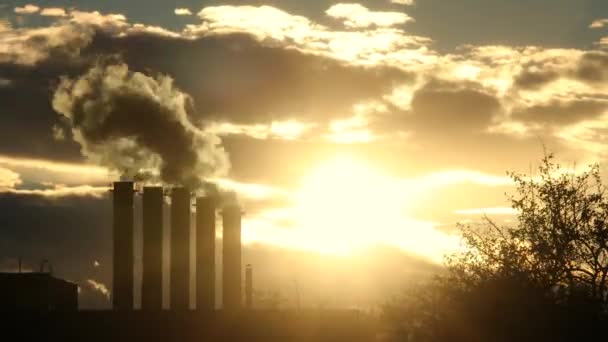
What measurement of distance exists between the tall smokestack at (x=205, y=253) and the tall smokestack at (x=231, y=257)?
43.4 inches

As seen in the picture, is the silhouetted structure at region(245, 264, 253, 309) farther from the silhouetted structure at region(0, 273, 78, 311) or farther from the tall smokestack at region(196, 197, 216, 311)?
the silhouetted structure at region(0, 273, 78, 311)

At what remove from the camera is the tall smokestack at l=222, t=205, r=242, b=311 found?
192 ft

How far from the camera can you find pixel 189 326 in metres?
45.7

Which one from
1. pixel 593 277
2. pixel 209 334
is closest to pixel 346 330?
pixel 209 334

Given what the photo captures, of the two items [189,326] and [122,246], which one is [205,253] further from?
[189,326]

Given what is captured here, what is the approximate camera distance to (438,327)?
33344 millimetres

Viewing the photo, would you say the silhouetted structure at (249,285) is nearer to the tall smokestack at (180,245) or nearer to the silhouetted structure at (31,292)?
the tall smokestack at (180,245)

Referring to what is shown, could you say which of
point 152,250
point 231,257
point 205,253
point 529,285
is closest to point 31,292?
point 152,250

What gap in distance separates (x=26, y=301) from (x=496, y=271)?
98.7 ft

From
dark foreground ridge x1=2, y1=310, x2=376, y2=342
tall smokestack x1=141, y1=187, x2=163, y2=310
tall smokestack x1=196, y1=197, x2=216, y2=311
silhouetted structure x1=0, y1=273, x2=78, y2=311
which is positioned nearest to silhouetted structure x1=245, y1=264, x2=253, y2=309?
tall smokestack x1=196, y1=197, x2=216, y2=311

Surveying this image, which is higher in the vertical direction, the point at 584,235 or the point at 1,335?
the point at 584,235

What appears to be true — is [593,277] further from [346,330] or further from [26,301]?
[26,301]

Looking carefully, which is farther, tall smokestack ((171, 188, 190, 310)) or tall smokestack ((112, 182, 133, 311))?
tall smokestack ((171, 188, 190, 310))

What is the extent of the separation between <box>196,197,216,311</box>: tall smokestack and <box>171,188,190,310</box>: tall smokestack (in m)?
1.40
